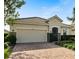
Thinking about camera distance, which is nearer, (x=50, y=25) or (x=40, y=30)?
(x=40, y=30)

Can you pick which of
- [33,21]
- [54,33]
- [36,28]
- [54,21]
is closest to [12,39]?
[36,28]

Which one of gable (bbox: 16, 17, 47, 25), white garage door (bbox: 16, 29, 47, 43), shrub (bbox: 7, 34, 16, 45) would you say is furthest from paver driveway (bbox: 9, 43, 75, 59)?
gable (bbox: 16, 17, 47, 25)

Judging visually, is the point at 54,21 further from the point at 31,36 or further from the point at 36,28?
the point at 31,36

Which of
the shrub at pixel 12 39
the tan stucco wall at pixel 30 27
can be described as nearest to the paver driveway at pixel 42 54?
the shrub at pixel 12 39

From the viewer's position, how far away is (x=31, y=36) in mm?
17219

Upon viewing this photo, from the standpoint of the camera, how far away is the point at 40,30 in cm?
1820

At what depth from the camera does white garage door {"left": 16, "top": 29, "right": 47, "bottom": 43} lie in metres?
16.5

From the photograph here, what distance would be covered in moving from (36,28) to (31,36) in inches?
60.1

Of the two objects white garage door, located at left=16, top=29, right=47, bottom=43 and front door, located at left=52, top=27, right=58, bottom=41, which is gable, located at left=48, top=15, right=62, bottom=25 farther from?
white garage door, located at left=16, top=29, right=47, bottom=43

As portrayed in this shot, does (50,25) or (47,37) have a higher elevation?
(50,25)

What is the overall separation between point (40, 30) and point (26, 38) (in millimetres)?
2563

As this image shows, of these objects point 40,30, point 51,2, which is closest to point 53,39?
point 40,30
